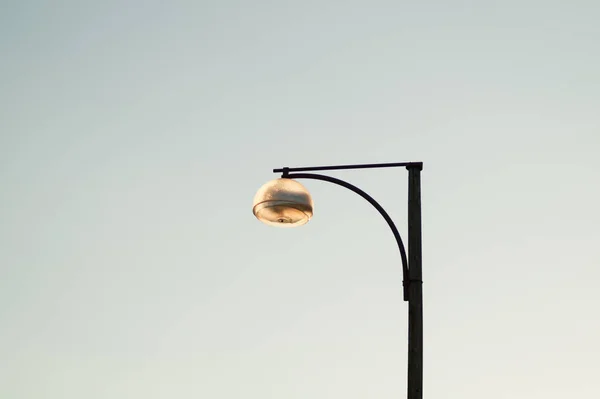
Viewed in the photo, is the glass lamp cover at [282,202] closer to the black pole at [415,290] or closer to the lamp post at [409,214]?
the lamp post at [409,214]

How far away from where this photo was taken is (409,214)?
967cm

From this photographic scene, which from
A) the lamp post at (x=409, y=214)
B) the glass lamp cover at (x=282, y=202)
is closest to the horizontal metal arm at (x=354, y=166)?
the lamp post at (x=409, y=214)

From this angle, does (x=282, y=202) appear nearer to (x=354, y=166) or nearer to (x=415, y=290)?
(x=354, y=166)

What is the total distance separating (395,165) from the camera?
1002cm

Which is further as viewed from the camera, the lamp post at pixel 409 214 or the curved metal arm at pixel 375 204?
the curved metal arm at pixel 375 204

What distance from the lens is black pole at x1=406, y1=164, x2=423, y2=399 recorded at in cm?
882

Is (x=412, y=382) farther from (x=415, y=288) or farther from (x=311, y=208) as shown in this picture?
(x=311, y=208)

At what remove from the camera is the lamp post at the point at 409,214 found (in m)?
8.95

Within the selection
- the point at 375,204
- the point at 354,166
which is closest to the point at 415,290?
the point at 375,204

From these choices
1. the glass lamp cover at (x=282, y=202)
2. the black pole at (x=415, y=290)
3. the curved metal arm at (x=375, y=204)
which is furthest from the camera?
the glass lamp cover at (x=282, y=202)

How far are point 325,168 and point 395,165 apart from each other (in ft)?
3.09

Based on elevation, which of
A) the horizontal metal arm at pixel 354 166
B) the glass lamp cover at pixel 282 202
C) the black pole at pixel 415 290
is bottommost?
the black pole at pixel 415 290

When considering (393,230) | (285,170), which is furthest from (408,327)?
(285,170)

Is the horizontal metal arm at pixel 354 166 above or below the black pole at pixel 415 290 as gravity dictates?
above
